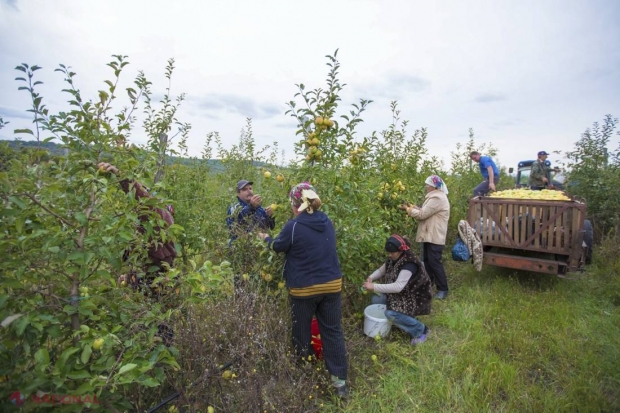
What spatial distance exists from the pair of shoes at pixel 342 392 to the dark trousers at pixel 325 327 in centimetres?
8

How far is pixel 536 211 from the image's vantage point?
480 centimetres

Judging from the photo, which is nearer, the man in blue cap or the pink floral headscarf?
the pink floral headscarf

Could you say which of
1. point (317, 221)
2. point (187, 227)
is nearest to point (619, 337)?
point (317, 221)

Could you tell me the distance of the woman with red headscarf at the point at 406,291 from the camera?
3689 mm

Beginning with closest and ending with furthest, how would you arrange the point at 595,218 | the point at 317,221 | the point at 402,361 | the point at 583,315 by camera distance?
1. the point at 317,221
2. the point at 402,361
3. the point at 583,315
4. the point at 595,218

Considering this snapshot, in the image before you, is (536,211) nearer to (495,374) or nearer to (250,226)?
(495,374)

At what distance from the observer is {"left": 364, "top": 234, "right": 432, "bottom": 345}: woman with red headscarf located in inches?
145

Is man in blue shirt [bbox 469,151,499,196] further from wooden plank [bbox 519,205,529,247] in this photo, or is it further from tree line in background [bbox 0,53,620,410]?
tree line in background [bbox 0,53,620,410]

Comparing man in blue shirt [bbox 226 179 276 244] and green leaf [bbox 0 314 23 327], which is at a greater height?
man in blue shirt [bbox 226 179 276 244]

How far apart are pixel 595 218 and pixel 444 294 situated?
4.75 metres

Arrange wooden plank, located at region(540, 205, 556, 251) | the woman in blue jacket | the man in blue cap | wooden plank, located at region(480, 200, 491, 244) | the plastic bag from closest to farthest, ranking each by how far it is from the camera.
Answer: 1. the woman in blue jacket
2. wooden plank, located at region(540, 205, 556, 251)
3. the plastic bag
4. wooden plank, located at region(480, 200, 491, 244)
5. the man in blue cap

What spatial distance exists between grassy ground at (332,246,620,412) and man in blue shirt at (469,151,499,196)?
3.22 meters

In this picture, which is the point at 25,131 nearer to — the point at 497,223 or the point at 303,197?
the point at 303,197

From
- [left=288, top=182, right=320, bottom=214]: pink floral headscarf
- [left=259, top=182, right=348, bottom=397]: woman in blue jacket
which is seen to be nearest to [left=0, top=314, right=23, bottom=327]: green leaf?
[left=259, top=182, right=348, bottom=397]: woman in blue jacket
